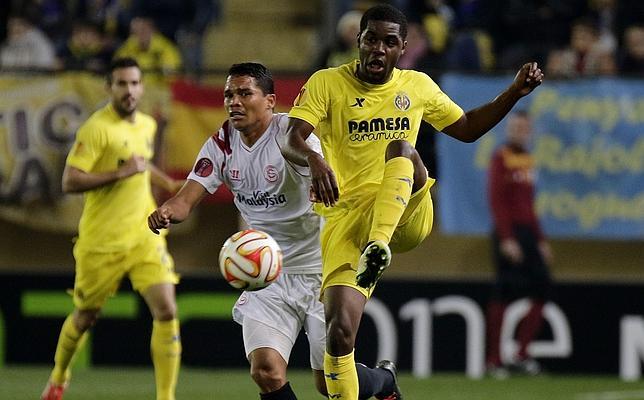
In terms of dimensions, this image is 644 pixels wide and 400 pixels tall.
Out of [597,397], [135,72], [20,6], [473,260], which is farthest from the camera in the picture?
[20,6]

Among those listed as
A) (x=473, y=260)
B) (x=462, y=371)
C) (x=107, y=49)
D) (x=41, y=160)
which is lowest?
(x=462, y=371)

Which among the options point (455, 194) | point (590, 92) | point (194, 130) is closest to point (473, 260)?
point (455, 194)

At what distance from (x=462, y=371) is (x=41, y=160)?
4.36 m

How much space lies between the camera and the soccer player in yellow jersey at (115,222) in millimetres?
10234

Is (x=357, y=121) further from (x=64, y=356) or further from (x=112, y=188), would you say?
(x=64, y=356)

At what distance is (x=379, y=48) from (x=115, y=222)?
3449mm

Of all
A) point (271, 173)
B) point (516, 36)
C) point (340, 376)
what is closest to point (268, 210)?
point (271, 173)

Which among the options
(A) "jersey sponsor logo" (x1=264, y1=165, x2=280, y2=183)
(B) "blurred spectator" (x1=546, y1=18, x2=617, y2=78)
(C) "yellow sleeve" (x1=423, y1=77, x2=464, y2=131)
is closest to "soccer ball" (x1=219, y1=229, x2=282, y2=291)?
(A) "jersey sponsor logo" (x1=264, y1=165, x2=280, y2=183)

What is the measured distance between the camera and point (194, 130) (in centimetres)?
1333

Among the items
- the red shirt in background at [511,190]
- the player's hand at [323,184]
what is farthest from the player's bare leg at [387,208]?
the red shirt in background at [511,190]

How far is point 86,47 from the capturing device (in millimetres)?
14609

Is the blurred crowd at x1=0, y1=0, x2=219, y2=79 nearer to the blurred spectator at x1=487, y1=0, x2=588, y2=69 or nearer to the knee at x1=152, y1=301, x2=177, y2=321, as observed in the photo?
the blurred spectator at x1=487, y1=0, x2=588, y2=69

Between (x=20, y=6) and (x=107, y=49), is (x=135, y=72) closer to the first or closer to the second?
(x=107, y=49)

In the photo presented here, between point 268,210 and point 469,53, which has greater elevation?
point 469,53
